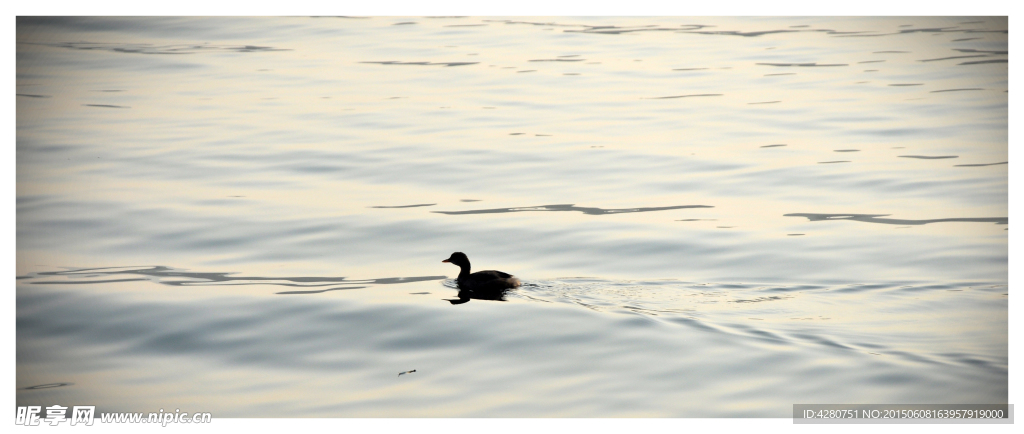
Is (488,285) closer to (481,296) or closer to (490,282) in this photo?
(490,282)

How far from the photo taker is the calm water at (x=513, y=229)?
335 inches

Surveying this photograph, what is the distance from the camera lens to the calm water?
8.51 m

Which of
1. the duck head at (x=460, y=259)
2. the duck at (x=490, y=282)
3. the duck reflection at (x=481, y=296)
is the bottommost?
the duck reflection at (x=481, y=296)

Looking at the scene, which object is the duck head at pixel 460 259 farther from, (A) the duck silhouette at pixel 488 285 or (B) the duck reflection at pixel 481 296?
(B) the duck reflection at pixel 481 296

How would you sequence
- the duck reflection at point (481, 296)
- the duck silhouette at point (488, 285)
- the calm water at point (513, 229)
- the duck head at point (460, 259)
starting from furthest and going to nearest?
the duck head at point (460, 259) < the duck silhouette at point (488, 285) < the duck reflection at point (481, 296) < the calm water at point (513, 229)

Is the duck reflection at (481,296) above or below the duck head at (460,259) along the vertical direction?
below

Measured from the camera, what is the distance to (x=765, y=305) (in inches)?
403

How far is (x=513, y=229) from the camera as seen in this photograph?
1380 cm

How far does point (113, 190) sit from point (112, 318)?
20.5 feet

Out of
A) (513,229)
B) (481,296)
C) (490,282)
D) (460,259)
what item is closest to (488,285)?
(490,282)

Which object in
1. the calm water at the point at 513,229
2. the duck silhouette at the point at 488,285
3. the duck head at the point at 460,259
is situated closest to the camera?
the calm water at the point at 513,229

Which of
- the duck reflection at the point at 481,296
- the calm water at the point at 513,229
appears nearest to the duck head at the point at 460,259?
the calm water at the point at 513,229

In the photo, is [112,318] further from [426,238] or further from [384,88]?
[384,88]

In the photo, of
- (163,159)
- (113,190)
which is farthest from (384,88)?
(113,190)
